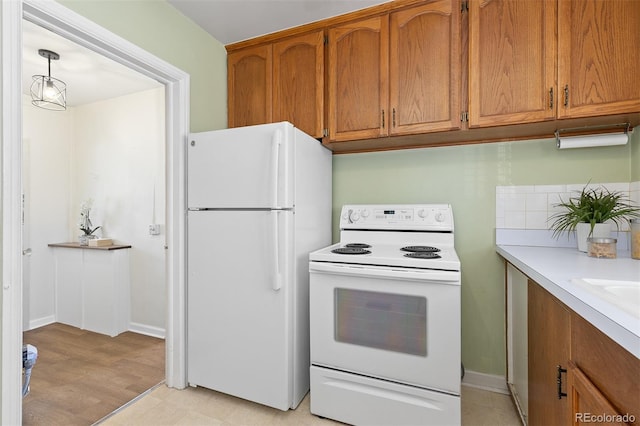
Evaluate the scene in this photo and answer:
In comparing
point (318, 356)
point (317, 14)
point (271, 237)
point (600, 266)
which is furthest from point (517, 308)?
point (317, 14)

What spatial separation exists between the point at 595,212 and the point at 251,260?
1.85m

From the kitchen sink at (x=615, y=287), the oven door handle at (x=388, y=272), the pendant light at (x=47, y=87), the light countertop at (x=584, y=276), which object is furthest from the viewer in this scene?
the pendant light at (x=47, y=87)

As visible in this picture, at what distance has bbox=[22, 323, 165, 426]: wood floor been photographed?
183 centimetres

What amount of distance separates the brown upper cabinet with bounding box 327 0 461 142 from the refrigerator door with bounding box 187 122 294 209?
50 centimetres

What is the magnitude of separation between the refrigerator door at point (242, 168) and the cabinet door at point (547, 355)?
1.23m

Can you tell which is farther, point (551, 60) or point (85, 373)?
point (85, 373)

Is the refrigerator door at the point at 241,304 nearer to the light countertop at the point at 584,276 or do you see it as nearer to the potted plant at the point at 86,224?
the light countertop at the point at 584,276

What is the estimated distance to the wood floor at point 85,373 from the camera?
1830mm

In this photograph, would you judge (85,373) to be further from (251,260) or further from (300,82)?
(300,82)

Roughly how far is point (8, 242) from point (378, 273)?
1570 millimetres

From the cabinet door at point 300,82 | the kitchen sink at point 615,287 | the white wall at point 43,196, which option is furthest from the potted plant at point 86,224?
the kitchen sink at point 615,287

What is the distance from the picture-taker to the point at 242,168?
181cm

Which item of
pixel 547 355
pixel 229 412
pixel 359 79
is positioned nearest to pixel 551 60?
pixel 359 79

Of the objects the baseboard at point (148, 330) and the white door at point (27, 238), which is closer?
the baseboard at point (148, 330)
